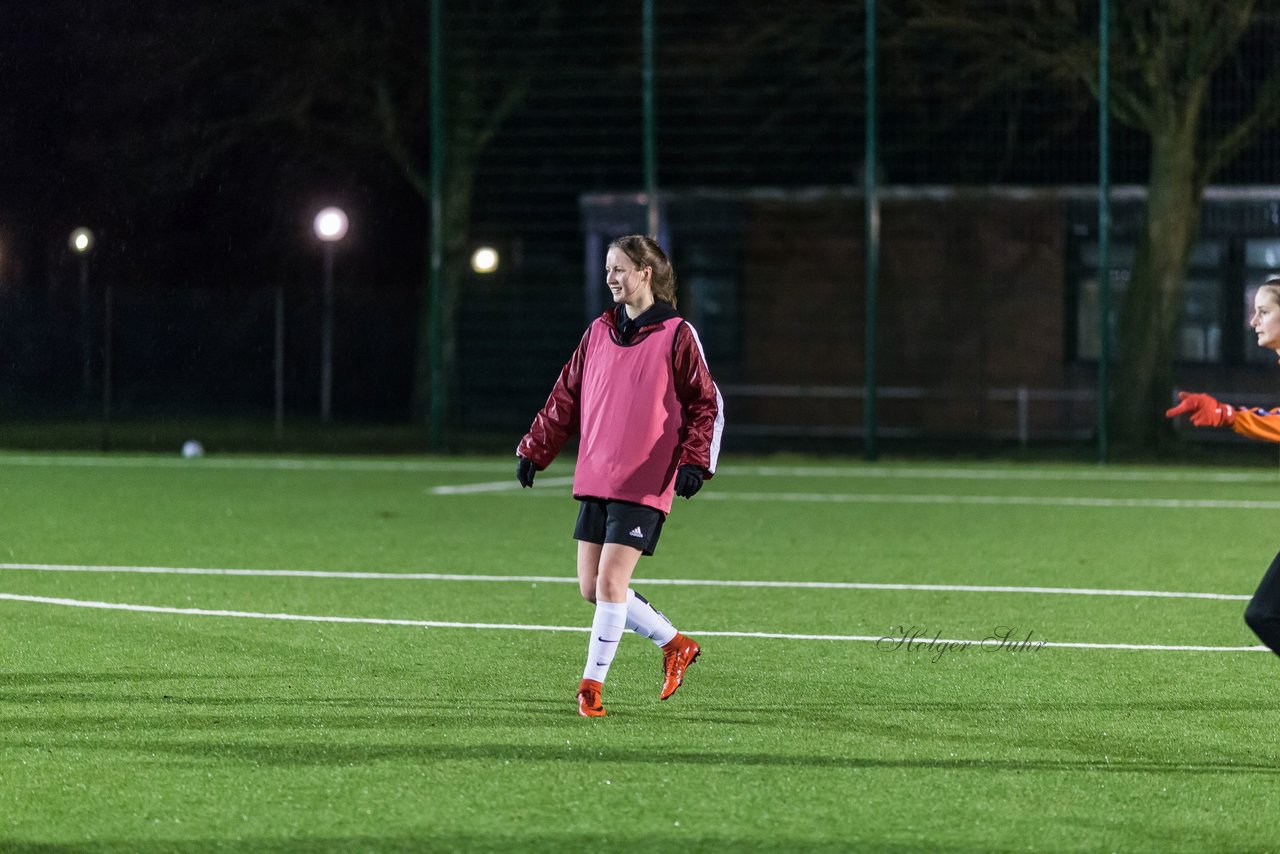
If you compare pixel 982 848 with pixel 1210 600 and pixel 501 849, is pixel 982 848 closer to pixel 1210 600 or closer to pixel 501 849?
pixel 501 849

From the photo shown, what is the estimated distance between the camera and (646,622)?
23.7 ft

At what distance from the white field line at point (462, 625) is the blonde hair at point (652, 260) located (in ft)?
7.47

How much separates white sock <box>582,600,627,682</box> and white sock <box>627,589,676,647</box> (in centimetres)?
21

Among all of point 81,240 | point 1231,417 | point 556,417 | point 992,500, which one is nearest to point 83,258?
point 81,240

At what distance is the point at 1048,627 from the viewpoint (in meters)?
9.23

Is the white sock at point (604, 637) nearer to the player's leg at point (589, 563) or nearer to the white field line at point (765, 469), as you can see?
the player's leg at point (589, 563)

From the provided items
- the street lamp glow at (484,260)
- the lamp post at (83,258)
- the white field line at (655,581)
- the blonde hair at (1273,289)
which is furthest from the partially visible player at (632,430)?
the lamp post at (83,258)

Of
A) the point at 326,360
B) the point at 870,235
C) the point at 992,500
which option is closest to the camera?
the point at 992,500

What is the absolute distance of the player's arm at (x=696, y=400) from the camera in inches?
270

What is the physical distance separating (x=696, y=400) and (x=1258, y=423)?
6.11 feet

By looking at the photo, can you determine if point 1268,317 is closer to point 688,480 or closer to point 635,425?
point 688,480

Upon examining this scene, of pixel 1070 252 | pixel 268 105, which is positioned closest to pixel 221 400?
pixel 268 105

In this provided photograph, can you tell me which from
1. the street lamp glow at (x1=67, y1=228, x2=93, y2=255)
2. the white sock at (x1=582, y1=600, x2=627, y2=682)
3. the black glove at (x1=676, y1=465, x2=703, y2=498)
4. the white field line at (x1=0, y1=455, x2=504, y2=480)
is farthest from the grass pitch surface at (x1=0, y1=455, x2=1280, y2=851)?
the street lamp glow at (x1=67, y1=228, x2=93, y2=255)

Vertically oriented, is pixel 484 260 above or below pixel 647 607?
above
